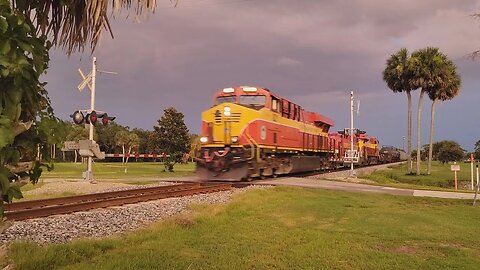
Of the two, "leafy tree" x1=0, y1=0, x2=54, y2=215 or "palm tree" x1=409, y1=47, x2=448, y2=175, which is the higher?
"palm tree" x1=409, y1=47, x2=448, y2=175

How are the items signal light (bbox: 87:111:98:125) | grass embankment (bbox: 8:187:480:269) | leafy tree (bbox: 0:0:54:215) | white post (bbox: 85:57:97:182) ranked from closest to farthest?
leafy tree (bbox: 0:0:54:215), grass embankment (bbox: 8:187:480:269), signal light (bbox: 87:111:98:125), white post (bbox: 85:57:97:182)

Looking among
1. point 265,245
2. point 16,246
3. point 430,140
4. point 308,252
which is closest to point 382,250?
point 308,252

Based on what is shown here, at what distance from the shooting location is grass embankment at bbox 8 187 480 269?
670 centimetres

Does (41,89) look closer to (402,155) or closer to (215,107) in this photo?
(215,107)

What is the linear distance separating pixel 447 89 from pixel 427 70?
10.9ft

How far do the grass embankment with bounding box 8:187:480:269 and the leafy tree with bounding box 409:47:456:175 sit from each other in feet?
116

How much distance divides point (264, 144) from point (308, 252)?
1533cm

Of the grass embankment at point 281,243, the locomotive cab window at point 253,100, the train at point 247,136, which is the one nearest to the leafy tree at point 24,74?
the grass embankment at point 281,243

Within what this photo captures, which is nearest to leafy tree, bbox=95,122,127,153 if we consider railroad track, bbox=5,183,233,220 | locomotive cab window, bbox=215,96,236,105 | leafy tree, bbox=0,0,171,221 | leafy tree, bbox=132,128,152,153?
leafy tree, bbox=132,128,152,153

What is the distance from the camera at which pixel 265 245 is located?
26.5 ft

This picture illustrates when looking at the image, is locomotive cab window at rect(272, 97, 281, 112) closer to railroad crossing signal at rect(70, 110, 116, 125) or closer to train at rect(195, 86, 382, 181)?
train at rect(195, 86, 382, 181)

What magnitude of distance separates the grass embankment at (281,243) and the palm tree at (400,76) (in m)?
36.1

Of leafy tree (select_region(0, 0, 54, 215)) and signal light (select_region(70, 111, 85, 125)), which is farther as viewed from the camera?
signal light (select_region(70, 111, 85, 125))

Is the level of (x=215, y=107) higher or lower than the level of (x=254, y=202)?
higher
